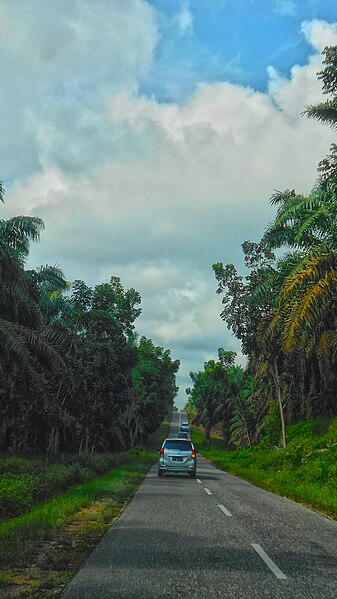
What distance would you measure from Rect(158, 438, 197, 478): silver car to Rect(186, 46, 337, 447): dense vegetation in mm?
5575

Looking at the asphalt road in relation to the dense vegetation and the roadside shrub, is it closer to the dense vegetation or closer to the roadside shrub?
the roadside shrub

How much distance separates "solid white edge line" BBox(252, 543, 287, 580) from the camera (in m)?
6.16

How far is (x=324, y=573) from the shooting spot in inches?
250

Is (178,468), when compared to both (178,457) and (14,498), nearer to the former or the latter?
(178,457)

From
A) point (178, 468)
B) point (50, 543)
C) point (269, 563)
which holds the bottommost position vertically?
point (50, 543)

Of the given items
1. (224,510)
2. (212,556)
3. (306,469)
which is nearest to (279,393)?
(306,469)

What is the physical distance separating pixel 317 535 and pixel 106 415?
2829cm

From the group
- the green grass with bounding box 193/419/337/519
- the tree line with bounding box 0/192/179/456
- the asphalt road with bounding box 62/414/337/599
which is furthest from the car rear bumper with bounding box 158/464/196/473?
the asphalt road with bounding box 62/414/337/599

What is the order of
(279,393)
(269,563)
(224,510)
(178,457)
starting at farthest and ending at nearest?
(279,393), (178,457), (224,510), (269,563)

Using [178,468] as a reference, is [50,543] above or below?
below

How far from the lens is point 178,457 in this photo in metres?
22.4

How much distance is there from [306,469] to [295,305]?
265 inches

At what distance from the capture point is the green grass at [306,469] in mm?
14504

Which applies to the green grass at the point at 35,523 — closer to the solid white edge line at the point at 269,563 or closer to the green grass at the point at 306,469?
the solid white edge line at the point at 269,563
